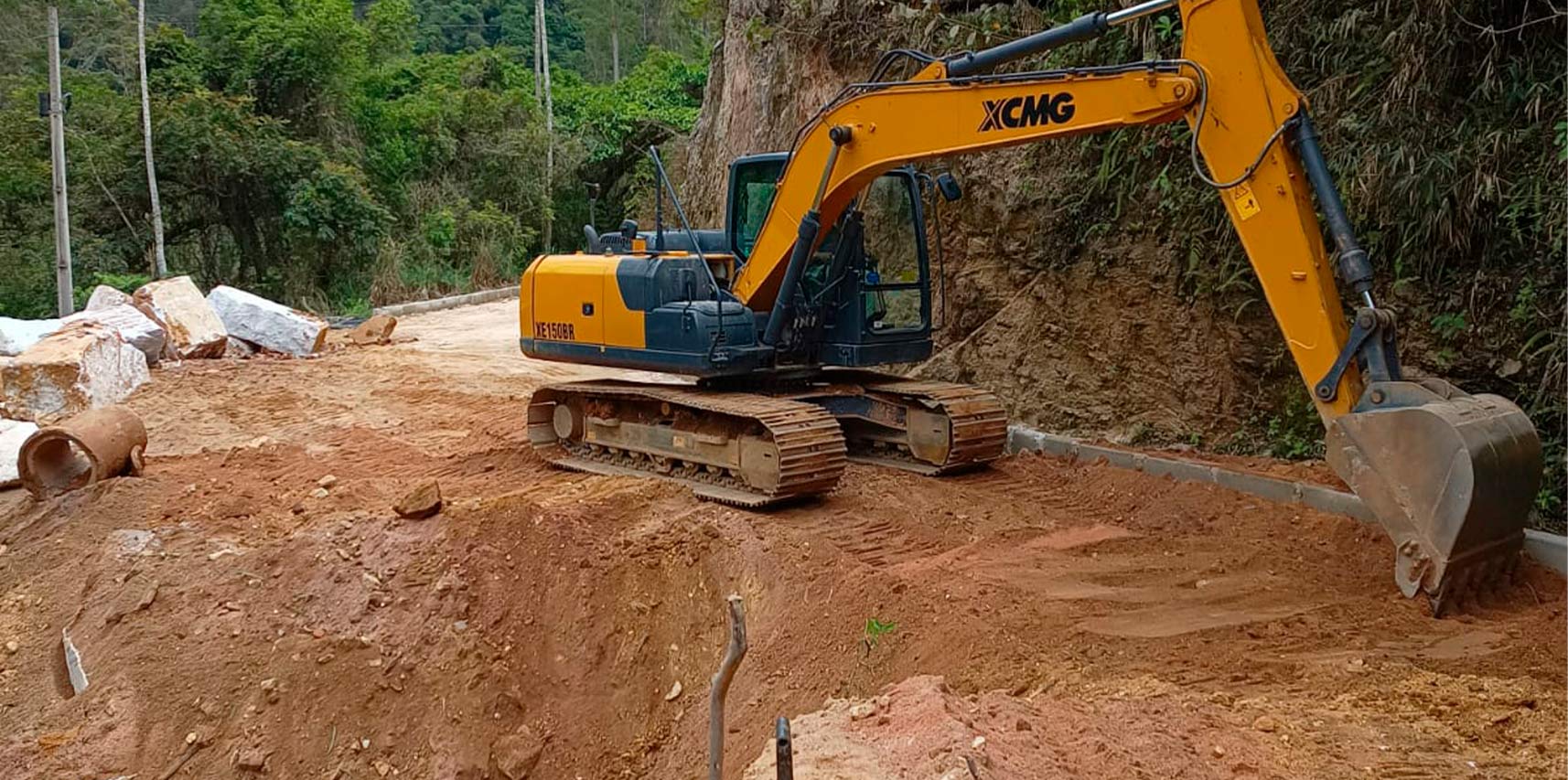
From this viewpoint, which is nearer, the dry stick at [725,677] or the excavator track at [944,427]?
the dry stick at [725,677]

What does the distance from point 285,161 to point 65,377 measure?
372 inches

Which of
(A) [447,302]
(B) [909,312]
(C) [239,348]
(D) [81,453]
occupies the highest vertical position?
(B) [909,312]

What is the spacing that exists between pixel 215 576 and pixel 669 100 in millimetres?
23738

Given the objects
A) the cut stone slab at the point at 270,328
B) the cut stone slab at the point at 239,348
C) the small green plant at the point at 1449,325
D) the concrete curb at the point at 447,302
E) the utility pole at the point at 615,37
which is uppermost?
the utility pole at the point at 615,37

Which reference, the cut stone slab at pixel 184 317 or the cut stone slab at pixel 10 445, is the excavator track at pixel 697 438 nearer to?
the cut stone slab at pixel 10 445

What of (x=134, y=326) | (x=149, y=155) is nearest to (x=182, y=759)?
(x=134, y=326)

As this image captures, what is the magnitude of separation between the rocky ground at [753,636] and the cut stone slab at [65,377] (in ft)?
9.77

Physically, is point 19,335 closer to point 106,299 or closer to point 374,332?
point 106,299

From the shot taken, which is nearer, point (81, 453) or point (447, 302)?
point (81, 453)

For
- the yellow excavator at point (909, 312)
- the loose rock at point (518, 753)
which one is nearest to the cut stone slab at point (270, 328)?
the yellow excavator at point (909, 312)

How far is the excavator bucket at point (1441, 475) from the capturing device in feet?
15.4

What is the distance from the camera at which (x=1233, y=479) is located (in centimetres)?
720

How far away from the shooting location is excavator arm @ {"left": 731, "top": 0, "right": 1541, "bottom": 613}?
4.76 metres

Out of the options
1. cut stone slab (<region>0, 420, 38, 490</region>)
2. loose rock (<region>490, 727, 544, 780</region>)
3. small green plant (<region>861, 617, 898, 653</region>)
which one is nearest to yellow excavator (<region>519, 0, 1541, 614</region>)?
small green plant (<region>861, 617, 898, 653</region>)
